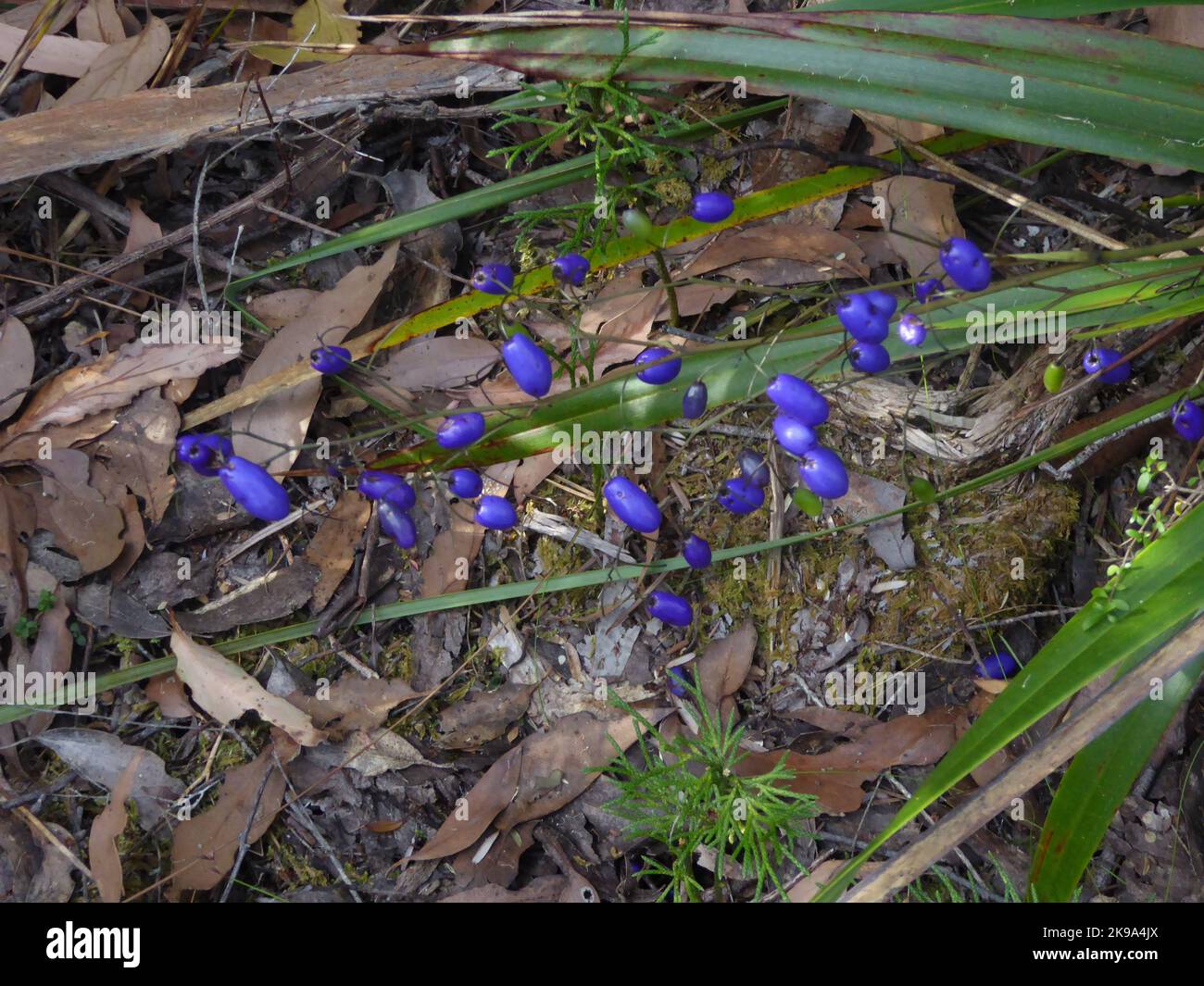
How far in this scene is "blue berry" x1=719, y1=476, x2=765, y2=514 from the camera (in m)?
2.50

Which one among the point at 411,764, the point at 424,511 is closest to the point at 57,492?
the point at 424,511

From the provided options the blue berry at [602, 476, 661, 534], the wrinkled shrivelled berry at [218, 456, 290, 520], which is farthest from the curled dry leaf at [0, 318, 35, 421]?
the blue berry at [602, 476, 661, 534]

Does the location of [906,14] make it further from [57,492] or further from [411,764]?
[57,492]

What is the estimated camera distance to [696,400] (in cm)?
239

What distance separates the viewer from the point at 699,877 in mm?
2635

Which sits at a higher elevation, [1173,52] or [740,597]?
[1173,52]

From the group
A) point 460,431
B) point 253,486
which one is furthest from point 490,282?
point 253,486

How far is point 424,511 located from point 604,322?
0.75m

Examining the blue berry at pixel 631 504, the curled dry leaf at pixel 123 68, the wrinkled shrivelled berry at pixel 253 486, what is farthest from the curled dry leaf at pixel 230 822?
the curled dry leaf at pixel 123 68

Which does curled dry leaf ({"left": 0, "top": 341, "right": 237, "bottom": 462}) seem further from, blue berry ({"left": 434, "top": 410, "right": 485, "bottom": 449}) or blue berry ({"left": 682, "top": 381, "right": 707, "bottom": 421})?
blue berry ({"left": 682, "top": 381, "right": 707, "bottom": 421})

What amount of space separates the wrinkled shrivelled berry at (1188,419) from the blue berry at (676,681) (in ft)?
4.45

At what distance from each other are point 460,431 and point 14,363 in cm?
160

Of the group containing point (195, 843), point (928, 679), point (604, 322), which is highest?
point (604, 322)

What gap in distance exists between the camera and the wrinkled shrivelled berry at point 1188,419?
2.38 meters
